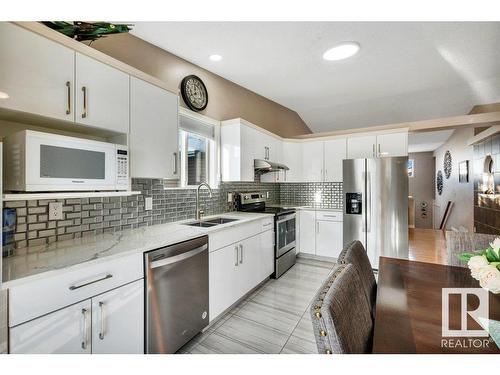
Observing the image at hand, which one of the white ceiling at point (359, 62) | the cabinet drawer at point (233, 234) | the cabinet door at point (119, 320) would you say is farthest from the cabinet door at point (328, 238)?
the cabinet door at point (119, 320)

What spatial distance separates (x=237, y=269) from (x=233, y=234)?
37 centimetres

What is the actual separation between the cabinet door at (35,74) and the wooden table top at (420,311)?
1880 millimetres

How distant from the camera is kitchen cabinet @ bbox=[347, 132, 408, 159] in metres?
3.45

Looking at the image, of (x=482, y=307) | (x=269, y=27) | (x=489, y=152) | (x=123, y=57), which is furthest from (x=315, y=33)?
(x=489, y=152)

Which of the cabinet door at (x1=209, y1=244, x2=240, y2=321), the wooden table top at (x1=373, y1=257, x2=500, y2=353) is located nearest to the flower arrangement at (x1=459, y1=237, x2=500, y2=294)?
the wooden table top at (x1=373, y1=257, x2=500, y2=353)

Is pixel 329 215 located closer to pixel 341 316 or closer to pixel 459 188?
pixel 341 316

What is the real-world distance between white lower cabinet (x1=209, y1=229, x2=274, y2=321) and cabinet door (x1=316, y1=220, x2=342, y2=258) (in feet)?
3.91

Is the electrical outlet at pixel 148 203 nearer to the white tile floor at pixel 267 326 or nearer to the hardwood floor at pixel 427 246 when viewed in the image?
the white tile floor at pixel 267 326

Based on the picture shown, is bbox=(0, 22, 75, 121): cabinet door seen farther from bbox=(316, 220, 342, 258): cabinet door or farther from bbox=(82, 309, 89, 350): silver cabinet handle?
bbox=(316, 220, 342, 258): cabinet door

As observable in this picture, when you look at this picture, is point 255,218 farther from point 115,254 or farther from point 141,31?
point 141,31

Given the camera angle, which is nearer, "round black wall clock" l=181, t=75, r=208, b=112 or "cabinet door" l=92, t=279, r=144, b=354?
"cabinet door" l=92, t=279, r=144, b=354

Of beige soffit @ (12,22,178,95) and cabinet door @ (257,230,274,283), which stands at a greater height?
beige soffit @ (12,22,178,95)

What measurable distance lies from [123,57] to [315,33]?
179 centimetres

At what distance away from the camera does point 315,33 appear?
7.27 ft
